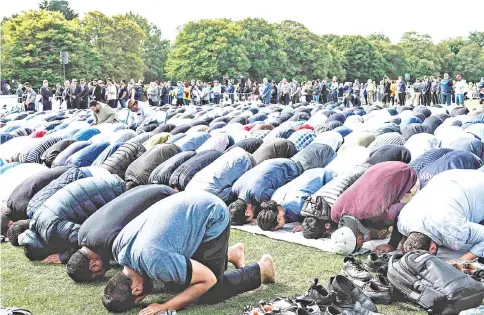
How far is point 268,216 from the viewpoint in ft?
21.4

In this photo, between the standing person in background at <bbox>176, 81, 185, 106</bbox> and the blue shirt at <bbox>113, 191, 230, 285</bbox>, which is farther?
the standing person in background at <bbox>176, 81, 185, 106</bbox>

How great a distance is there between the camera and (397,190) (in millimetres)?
5777

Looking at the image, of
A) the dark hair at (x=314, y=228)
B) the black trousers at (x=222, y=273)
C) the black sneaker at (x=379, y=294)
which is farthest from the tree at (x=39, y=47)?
the black sneaker at (x=379, y=294)

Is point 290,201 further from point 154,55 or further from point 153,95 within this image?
point 154,55

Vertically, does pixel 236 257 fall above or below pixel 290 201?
below

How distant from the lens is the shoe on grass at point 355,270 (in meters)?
4.64

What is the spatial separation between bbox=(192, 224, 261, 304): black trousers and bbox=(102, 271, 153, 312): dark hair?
17.3 inches

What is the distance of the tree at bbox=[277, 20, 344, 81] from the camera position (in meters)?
56.5

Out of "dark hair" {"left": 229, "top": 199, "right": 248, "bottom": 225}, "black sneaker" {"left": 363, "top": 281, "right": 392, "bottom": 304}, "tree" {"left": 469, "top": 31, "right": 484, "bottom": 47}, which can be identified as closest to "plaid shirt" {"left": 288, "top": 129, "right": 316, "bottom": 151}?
"dark hair" {"left": 229, "top": 199, "right": 248, "bottom": 225}

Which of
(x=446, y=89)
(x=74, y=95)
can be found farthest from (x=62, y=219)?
(x=446, y=89)

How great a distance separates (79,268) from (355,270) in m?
2.31

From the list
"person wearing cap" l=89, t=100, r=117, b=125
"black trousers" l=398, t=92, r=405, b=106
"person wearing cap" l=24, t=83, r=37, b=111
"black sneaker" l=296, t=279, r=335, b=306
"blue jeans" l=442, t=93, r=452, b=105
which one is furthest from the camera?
"black trousers" l=398, t=92, r=405, b=106

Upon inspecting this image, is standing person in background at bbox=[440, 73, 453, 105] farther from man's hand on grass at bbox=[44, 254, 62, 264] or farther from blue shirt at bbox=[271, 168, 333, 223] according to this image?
man's hand on grass at bbox=[44, 254, 62, 264]

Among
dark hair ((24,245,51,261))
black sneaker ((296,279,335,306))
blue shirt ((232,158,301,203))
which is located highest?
blue shirt ((232,158,301,203))
